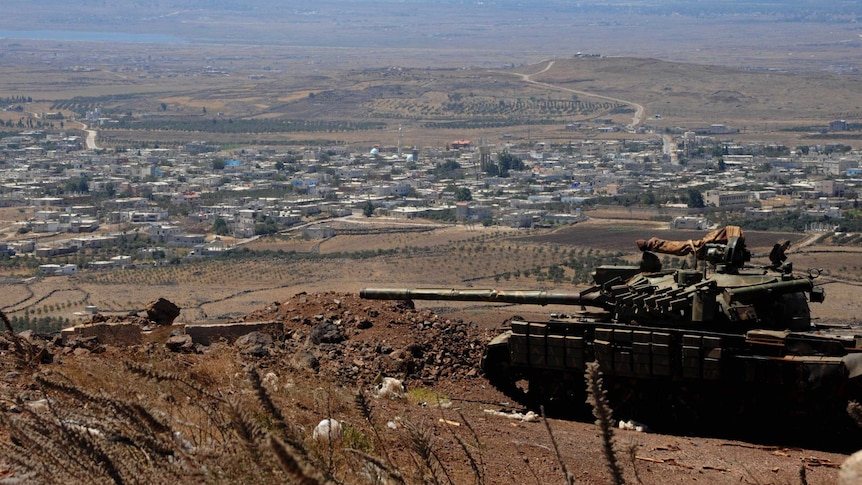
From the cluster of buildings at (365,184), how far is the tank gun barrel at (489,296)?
46.6m

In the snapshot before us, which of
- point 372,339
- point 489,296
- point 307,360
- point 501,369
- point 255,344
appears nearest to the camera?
point 307,360

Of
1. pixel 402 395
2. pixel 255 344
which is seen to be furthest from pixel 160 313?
pixel 402 395

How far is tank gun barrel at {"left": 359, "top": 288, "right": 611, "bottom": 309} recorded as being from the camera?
17.6 metres

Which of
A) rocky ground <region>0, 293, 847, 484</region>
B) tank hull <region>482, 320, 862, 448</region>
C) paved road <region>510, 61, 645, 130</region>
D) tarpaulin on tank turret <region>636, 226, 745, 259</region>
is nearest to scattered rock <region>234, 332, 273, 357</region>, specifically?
rocky ground <region>0, 293, 847, 484</region>

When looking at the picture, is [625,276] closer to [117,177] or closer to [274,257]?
[274,257]

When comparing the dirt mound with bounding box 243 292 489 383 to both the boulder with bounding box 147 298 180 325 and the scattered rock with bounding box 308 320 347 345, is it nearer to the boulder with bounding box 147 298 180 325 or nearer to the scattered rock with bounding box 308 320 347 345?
the scattered rock with bounding box 308 320 347 345

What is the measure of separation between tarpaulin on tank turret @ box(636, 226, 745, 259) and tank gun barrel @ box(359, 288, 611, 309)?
111 centimetres

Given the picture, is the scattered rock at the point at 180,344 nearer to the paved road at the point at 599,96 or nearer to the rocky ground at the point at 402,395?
the rocky ground at the point at 402,395

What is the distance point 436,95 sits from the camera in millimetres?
170375

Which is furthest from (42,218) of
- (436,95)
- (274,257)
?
(436,95)

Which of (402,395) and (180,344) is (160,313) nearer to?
(180,344)

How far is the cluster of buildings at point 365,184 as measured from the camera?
7825 centimetres

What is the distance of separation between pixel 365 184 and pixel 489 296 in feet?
274

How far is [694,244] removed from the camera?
1692 centimetres
